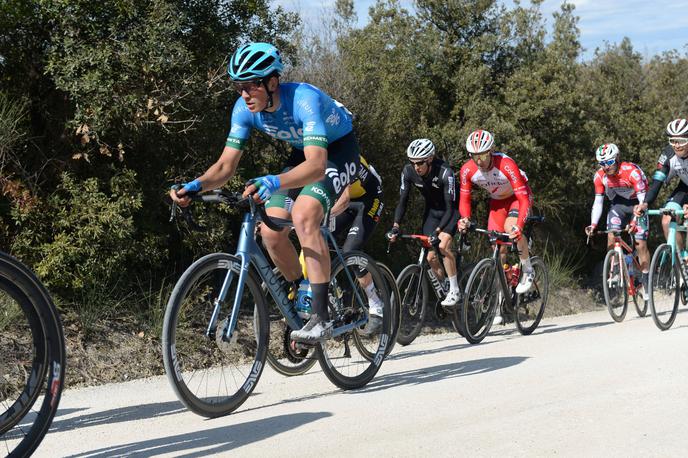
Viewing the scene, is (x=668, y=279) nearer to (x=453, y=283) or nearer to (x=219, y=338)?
(x=453, y=283)

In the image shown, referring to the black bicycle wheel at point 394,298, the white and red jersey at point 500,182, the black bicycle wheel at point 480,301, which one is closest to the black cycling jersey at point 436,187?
the white and red jersey at point 500,182

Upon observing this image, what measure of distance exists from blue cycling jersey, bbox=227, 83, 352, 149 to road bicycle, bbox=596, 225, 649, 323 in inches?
258

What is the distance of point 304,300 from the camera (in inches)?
253

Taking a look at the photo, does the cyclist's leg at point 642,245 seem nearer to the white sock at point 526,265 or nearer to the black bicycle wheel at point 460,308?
the white sock at point 526,265

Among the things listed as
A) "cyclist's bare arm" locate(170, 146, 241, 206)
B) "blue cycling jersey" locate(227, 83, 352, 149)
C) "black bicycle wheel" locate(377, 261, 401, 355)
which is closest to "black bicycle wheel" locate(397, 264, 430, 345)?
"black bicycle wheel" locate(377, 261, 401, 355)

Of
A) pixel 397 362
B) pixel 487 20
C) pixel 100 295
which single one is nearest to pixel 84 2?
pixel 100 295

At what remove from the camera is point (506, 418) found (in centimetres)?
543

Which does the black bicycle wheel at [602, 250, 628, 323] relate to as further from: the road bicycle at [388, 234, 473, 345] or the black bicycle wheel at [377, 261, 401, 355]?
the black bicycle wheel at [377, 261, 401, 355]

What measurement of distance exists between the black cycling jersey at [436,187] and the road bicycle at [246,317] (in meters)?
3.53

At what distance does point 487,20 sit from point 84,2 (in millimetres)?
8597

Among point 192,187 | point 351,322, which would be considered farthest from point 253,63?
point 351,322

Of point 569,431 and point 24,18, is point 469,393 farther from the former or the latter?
point 24,18

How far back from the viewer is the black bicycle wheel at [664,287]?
35.3 feet

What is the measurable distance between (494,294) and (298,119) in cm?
498
